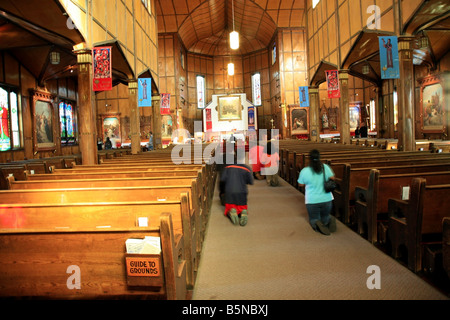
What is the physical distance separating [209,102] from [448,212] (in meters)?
28.9

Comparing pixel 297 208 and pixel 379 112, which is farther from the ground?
pixel 379 112

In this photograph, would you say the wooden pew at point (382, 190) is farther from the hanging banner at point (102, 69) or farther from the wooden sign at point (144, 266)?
the hanging banner at point (102, 69)

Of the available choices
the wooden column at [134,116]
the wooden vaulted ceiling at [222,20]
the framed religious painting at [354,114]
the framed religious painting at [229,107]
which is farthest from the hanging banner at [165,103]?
the framed religious painting at [354,114]

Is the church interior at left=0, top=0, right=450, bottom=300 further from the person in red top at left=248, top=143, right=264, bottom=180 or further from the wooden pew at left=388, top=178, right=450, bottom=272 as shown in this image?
the person in red top at left=248, top=143, right=264, bottom=180

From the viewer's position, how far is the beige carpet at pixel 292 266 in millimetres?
3146

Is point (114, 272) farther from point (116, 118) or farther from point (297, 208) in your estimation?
point (116, 118)

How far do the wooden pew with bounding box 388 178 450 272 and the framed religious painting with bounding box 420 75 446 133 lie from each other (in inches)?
567

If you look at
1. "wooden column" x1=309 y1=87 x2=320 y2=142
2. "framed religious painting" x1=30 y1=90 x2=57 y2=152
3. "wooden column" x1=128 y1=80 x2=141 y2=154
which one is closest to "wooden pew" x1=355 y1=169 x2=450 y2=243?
"wooden column" x1=128 y1=80 x2=141 y2=154

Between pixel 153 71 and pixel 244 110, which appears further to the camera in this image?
pixel 244 110

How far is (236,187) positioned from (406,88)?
22.6 feet

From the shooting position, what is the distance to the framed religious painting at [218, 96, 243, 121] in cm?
3041

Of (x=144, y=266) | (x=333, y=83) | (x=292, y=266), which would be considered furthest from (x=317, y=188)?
(x=333, y=83)

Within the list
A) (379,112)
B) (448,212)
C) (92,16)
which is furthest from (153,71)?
(448,212)
